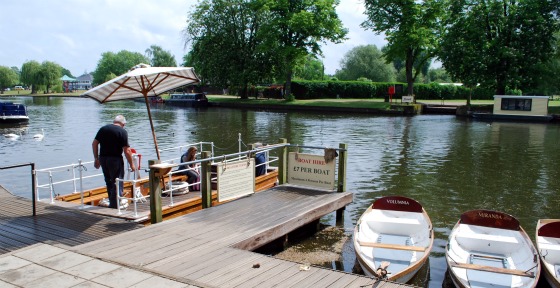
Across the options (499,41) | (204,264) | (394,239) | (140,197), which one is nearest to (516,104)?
(499,41)

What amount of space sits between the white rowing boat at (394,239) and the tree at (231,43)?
199ft

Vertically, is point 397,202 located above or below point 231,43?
below

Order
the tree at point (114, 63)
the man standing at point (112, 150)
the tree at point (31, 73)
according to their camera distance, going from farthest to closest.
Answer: the tree at point (114, 63) → the tree at point (31, 73) → the man standing at point (112, 150)

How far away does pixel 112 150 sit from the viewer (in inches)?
407

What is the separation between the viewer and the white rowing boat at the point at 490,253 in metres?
8.38

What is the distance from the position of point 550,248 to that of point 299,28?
58444 millimetres

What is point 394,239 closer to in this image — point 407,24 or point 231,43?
point 407,24

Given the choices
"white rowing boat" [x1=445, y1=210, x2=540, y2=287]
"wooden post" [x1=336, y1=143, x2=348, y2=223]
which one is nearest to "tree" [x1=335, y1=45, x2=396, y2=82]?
"wooden post" [x1=336, y1=143, x2=348, y2=223]

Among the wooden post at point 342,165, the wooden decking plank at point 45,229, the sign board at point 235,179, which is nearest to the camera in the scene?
the wooden decking plank at point 45,229

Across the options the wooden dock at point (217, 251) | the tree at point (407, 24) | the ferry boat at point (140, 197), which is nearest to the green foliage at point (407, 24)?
the tree at point (407, 24)

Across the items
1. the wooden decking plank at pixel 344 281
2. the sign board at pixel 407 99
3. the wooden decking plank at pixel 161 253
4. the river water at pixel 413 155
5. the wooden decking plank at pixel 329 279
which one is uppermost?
the sign board at pixel 407 99

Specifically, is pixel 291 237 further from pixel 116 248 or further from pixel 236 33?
pixel 236 33

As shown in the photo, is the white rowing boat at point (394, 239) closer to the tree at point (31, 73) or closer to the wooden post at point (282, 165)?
the wooden post at point (282, 165)

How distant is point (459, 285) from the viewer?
27.3 ft
